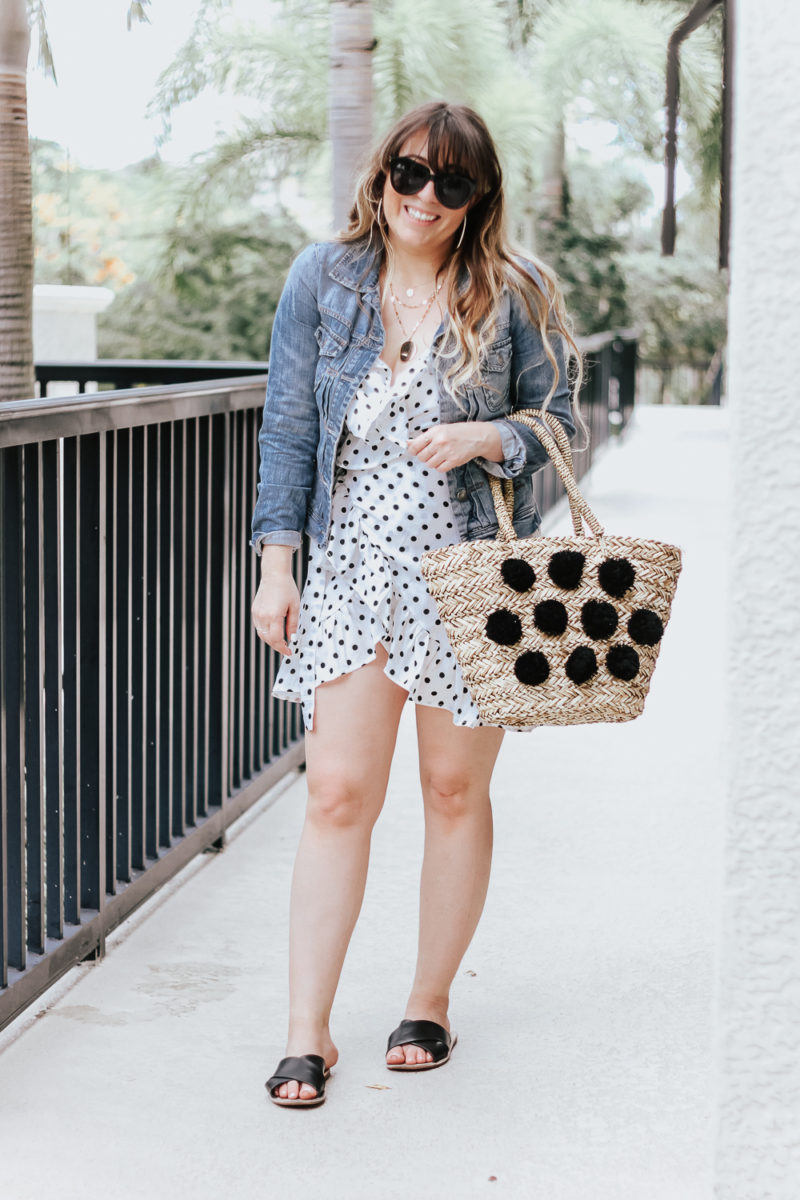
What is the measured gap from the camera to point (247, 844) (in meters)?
4.12

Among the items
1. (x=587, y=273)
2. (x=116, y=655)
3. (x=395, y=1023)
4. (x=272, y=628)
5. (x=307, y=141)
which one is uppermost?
(x=307, y=141)

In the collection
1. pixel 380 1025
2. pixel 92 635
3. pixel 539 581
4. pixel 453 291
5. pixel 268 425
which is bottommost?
pixel 380 1025

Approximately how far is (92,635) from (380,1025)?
3.23ft

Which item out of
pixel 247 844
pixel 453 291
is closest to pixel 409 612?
pixel 453 291

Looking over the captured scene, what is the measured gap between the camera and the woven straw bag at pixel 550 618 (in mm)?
2352

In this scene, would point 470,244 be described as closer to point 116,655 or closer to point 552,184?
point 116,655

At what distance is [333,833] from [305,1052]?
0.40 m

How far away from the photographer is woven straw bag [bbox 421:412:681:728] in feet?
7.72

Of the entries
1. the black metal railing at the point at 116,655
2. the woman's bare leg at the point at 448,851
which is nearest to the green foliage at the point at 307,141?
the black metal railing at the point at 116,655

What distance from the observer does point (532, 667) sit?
2.36 metres

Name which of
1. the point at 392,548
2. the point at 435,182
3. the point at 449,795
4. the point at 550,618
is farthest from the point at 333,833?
the point at 435,182

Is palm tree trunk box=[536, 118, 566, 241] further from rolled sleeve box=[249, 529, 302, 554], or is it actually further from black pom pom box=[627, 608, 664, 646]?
black pom pom box=[627, 608, 664, 646]

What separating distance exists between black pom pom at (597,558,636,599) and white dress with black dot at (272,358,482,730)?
1.22ft

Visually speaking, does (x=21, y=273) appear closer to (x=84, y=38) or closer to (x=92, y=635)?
(x=92, y=635)
